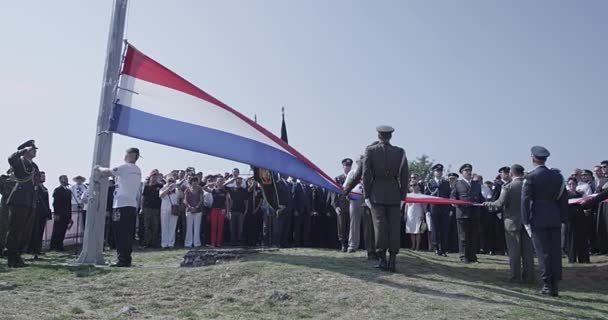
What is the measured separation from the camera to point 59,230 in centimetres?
1594

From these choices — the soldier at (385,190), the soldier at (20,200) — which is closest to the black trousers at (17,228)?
the soldier at (20,200)

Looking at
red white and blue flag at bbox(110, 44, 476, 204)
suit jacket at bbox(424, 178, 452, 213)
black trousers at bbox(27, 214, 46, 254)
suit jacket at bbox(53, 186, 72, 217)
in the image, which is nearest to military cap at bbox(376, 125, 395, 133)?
red white and blue flag at bbox(110, 44, 476, 204)

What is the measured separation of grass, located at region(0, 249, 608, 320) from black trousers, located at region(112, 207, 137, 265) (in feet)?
2.45

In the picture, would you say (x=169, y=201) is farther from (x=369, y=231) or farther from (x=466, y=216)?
(x=466, y=216)

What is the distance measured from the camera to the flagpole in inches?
373

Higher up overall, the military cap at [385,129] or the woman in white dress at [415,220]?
the military cap at [385,129]

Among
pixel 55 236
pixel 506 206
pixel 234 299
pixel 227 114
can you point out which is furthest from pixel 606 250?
pixel 55 236

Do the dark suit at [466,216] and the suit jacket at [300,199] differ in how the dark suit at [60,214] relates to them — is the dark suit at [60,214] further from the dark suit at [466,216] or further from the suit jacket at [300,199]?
the dark suit at [466,216]

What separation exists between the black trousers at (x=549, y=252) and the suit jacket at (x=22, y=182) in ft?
27.1

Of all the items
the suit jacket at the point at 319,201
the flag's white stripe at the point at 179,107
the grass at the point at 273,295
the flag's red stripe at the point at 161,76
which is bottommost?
the grass at the point at 273,295

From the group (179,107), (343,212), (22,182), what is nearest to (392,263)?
(179,107)

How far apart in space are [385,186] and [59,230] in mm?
10568

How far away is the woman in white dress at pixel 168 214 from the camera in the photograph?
52.4 feet

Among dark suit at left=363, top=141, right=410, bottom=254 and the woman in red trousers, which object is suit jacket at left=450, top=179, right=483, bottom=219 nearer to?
dark suit at left=363, top=141, right=410, bottom=254
